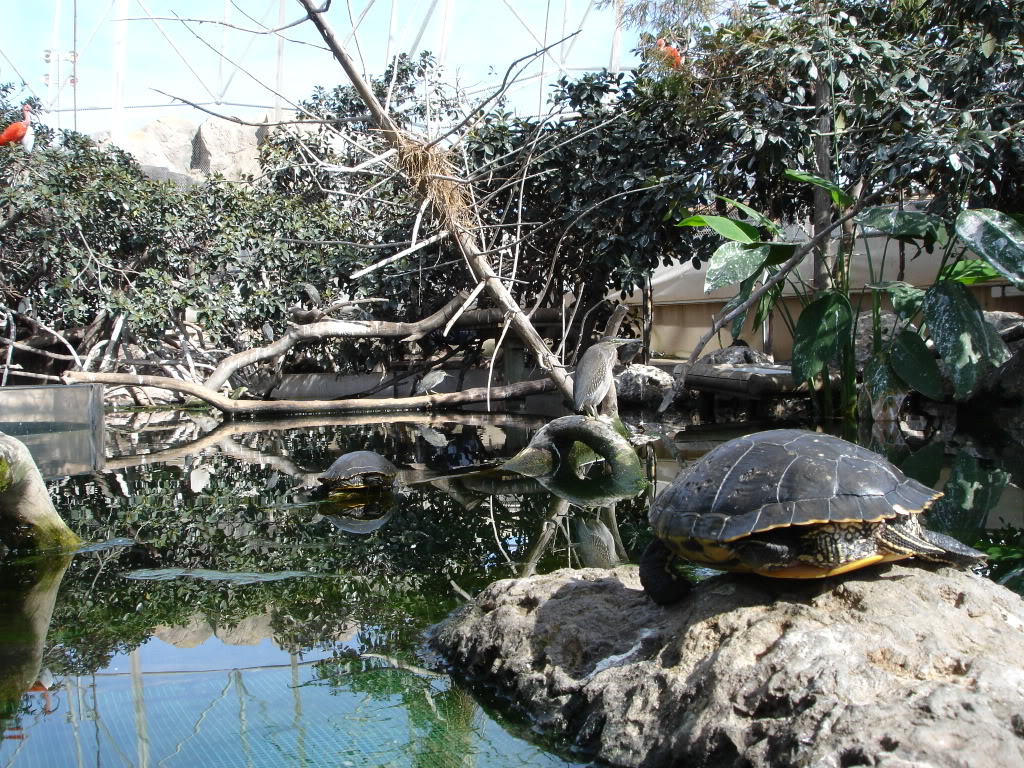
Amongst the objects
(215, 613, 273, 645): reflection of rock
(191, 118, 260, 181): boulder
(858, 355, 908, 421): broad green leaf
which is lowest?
(215, 613, 273, 645): reflection of rock

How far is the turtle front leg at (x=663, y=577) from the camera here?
8.80ft

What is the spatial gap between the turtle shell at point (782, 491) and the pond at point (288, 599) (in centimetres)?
76

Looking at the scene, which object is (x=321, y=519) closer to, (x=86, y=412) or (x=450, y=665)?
(x=86, y=412)

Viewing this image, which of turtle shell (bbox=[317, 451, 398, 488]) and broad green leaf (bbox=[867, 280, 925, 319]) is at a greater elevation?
broad green leaf (bbox=[867, 280, 925, 319])

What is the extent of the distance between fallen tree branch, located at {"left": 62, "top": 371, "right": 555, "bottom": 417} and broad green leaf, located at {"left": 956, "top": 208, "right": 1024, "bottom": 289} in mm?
5537

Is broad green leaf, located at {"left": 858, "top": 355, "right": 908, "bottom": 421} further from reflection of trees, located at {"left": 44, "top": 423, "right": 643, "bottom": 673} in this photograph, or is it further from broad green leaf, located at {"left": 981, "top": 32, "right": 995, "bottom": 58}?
reflection of trees, located at {"left": 44, "top": 423, "right": 643, "bottom": 673}

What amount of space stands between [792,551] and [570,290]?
10371mm

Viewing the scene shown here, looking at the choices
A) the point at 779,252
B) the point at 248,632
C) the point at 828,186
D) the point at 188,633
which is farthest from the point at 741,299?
the point at 188,633

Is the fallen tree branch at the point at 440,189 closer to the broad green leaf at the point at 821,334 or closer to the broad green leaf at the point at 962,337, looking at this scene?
the broad green leaf at the point at 821,334

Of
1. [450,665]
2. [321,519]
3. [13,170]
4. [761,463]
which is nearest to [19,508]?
[321,519]

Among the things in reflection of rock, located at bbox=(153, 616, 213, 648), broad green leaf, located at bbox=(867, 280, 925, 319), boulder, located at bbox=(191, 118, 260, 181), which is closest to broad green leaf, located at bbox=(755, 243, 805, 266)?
broad green leaf, located at bbox=(867, 280, 925, 319)

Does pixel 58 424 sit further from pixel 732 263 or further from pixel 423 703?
pixel 732 263

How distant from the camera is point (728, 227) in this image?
7.33 m

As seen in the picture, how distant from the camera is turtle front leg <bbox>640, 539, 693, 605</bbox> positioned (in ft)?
8.80
